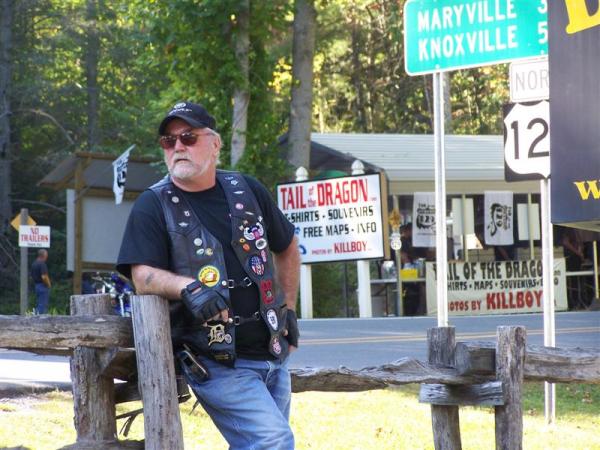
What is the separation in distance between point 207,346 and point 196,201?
0.61 m

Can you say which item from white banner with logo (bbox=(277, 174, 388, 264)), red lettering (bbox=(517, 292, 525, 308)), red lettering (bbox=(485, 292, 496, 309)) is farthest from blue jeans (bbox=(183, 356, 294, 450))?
red lettering (bbox=(517, 292, 525, 308))

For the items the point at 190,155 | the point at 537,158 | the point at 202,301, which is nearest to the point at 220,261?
the point at 202,301

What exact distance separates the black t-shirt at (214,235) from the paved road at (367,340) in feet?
19.4

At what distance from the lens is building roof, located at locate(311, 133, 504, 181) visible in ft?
81.3

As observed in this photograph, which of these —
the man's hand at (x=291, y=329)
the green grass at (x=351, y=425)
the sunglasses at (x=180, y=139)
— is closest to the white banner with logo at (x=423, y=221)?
the green grass at (x=351, y=425)

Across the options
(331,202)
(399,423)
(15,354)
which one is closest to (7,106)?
(331,202)

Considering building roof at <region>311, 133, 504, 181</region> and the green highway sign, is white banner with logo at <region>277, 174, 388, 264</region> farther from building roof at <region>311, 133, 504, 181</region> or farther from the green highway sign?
the green highway sign

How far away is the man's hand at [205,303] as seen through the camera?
4.86 m

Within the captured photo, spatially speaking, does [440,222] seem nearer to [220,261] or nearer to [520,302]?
[220,261]

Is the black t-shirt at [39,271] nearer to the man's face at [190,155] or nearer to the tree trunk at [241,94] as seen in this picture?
the tree trunk at [241,94]

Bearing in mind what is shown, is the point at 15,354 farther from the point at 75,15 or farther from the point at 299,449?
the point at 75,15

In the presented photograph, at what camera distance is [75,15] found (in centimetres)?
3900

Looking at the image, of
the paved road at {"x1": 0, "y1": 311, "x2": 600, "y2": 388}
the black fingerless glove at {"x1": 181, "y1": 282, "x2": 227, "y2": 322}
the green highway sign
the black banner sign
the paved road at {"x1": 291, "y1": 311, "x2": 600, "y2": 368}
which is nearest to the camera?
the black fingerless glove at {"x1": 181, "y1": 282, "x2": 227, "y2": 322}

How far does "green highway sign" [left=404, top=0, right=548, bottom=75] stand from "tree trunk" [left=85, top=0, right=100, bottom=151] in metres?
29.7
